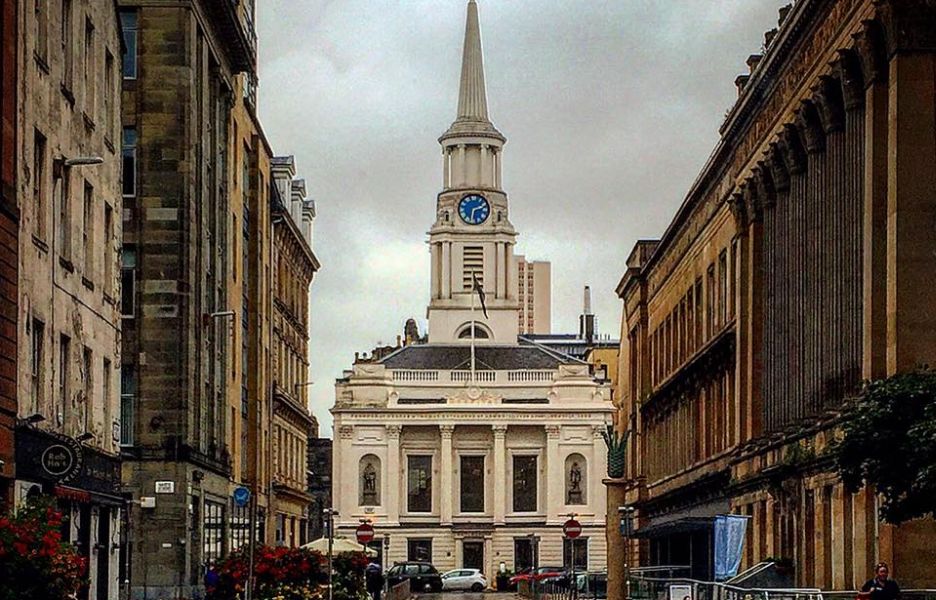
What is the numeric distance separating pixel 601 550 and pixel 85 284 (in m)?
131

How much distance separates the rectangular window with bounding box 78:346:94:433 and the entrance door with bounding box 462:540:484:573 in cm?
12947

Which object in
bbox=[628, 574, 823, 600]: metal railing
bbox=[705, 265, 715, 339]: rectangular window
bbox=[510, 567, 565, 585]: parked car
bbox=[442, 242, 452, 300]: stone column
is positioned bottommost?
bbox=[510, 567, 565, 585]: parked car

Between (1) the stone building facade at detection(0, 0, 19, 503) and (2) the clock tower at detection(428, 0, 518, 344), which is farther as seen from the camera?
(2) the clock tower at detection(428, 0, 518, 344)

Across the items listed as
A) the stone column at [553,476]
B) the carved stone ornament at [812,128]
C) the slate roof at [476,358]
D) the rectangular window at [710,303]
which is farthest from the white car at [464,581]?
the carved stone ornament at [812,128]

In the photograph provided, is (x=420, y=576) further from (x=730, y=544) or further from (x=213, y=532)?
(x=730, y=544)

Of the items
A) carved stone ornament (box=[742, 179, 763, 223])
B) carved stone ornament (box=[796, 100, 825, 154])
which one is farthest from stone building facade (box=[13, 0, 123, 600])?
carved stone ornament (box=[742, 179, 763, 223])

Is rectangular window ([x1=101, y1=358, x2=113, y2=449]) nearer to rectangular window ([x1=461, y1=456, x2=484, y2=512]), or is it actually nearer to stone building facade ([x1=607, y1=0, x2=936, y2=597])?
stone building facade ([x1=607, y1=0, x2=936, y2=597])

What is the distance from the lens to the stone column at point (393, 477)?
169625mm

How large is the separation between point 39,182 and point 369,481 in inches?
5285

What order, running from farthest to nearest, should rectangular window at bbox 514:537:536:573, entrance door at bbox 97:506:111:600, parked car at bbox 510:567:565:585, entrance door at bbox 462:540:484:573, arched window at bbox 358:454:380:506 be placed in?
rectangular window at bbox 514:537:536:573 → entrance door at bbox 462:540:484:573 → arched window at bbox 358:454:380:506 → parked car at bbox 510:567:565:585 → entrance door at bbox 97:506:111:600

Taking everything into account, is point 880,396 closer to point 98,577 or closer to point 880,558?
point 880,558

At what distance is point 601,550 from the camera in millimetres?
169625

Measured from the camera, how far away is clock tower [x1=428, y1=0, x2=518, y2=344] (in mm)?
188500

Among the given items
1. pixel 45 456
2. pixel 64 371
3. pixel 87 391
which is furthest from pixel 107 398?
pixel 45 456
